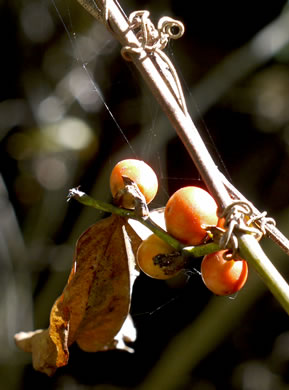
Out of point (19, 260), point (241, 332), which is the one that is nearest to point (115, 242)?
point (19, 260)

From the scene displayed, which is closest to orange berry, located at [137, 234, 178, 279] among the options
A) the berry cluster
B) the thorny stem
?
the berry cluster

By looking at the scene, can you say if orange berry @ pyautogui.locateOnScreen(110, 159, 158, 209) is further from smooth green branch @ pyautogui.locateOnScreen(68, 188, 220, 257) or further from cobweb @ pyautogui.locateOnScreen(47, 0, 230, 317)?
cobweb @ pyautogui.locateOnScreen(47, 0, 230, 317)

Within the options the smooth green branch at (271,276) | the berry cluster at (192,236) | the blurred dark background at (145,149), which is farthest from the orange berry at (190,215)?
the blurred dark background at (145,149)

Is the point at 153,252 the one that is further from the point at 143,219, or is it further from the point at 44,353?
A: the point at 44,353

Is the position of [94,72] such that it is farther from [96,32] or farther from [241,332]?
[241,332]

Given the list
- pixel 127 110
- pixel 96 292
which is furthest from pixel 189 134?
pixel 127 110
